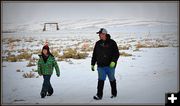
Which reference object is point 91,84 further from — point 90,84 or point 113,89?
point 113,89

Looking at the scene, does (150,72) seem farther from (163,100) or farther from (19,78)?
(19,78)

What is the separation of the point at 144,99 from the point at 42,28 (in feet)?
79.3

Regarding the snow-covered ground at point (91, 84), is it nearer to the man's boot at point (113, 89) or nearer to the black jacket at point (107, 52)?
the man's boot at point (113, 89)

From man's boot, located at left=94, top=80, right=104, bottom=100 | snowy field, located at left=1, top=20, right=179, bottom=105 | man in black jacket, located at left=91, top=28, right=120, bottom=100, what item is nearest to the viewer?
man in black jacket, located at left=91, top=28, right=120, bottom=100

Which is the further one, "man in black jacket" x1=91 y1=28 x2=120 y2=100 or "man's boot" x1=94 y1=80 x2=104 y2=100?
"man's boot" x1=94 y1=80 x2=104 y2=100

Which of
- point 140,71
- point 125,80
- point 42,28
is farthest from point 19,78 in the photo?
point 42,28

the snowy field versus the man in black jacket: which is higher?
the man in black jacket

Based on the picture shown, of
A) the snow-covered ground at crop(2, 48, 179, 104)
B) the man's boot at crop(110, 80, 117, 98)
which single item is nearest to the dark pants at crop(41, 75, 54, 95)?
the snow-covered ground at crop(2, 48, 179, 104)

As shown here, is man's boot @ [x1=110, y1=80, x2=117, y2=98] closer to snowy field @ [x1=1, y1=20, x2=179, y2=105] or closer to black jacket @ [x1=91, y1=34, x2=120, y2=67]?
snowy field @ [x1=1, y1=20, x2=179, y2=105]

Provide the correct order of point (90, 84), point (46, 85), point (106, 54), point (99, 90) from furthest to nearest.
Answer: point (90, 84) → point (46, 85) → point (99, 90) → point (106, 54)

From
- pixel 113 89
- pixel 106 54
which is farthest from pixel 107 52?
pixel 113 89

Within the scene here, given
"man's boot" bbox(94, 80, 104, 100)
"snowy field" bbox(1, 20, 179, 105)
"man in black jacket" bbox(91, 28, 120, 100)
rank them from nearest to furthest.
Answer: "man in black jacket" bbox(91, 28, 120, 100), "man's boot" bbox(94, 80, 104, 100), "snowy field" bbox(1, 20, 179, 105)

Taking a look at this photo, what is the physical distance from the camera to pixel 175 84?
25.2 ft

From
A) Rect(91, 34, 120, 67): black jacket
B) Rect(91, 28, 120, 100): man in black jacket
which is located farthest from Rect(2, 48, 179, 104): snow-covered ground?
Rect(91, 34, 120, 67): black jacket
